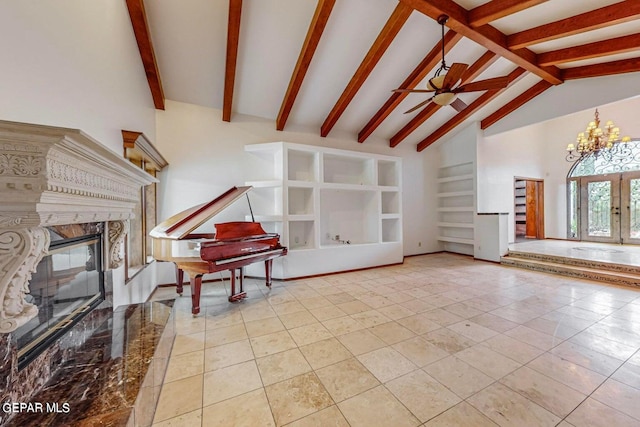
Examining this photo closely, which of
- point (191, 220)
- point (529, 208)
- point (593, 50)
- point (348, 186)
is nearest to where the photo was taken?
point (191, 220)

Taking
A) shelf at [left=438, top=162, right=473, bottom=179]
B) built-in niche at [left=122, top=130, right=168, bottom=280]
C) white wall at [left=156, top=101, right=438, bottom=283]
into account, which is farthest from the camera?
shelf at [left=438, top=162, right=473, bottom=179]

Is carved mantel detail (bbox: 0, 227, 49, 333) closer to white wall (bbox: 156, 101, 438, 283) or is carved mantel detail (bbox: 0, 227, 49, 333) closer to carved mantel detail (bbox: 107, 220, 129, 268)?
carved mantel detail (bbox: 107, 220, 129, 268)

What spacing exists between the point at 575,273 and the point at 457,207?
9.19 feet

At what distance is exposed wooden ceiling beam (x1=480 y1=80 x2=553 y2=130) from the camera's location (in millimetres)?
5289

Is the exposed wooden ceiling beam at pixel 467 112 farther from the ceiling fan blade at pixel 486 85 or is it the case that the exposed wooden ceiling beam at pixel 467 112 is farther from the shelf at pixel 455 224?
the shelf at pixel 455 224

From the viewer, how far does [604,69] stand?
432 cm

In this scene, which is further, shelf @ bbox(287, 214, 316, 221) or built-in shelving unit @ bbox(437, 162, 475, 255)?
built-in shelving unit @ bbox(437, 162, 475, 255)

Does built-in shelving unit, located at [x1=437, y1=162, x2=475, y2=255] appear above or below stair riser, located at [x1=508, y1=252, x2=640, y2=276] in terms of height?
above

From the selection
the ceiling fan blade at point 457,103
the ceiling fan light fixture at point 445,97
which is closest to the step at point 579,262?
the ceiling fan blade at point 457,103

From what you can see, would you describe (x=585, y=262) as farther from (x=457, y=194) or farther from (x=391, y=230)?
(x=391, y=230)

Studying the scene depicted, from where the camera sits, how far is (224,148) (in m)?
4.70

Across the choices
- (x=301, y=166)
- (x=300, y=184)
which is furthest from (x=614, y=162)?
(x=300, y=184)

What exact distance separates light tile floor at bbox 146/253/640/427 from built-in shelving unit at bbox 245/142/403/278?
122cm

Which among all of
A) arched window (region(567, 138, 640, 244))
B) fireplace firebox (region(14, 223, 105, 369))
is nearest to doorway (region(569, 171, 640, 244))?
arched window (region(567, 138, 640, 244))
